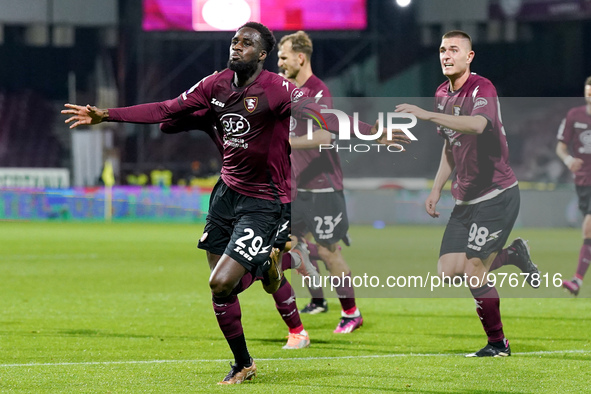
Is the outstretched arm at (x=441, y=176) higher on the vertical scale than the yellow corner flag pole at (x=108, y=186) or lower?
higher

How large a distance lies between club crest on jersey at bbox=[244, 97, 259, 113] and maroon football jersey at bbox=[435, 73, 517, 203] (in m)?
1.47

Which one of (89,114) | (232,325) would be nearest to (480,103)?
(232,325)

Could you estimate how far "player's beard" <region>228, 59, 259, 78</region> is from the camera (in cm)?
523

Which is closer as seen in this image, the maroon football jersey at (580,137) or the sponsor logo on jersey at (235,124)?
the sponsor logo on jersey at (235,124)

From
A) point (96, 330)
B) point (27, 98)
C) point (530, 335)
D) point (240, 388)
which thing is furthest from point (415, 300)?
point (27, 98)

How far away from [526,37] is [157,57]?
12.5 metres

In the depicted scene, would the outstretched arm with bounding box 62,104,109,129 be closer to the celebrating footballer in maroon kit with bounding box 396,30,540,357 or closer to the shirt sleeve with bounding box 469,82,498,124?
the celebrating footballer in maroon kit with bounding box 396,30,540,357

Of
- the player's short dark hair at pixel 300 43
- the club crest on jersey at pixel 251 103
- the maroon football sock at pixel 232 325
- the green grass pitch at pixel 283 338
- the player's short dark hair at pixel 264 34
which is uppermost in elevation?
the player's short dark hair at pixel 300 43

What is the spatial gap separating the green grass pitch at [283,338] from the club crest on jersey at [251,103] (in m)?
1.51

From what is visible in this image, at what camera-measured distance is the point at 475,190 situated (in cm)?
622

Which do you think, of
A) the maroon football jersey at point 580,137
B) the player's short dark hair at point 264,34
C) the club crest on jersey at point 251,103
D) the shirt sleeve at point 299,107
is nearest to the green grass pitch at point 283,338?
the maroon football jersey at point 580,137

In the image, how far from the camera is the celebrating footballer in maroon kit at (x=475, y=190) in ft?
19.9

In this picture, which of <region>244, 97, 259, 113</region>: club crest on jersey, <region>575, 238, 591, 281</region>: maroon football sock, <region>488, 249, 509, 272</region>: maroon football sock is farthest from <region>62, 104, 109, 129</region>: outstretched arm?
<region>575, 238, 591, 281</region>: maroon football sock

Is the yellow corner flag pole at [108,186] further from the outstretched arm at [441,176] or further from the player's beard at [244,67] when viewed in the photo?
the player's beard at [244,67]
